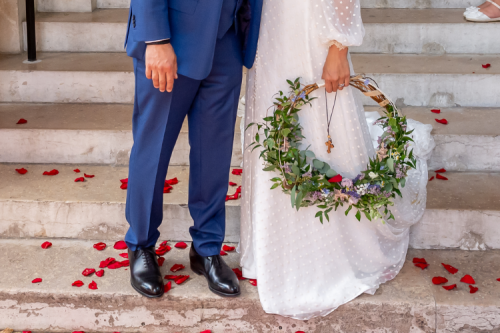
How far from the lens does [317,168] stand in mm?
1890

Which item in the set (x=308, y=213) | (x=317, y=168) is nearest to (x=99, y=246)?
(x=308, y=213)

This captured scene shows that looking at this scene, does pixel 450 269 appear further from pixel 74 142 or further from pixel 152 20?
pixel 74 142

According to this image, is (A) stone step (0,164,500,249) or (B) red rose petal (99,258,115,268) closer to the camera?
(B) red rose petal (99,258,115,268)

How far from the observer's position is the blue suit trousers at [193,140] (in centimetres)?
177

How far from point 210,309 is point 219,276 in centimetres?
13

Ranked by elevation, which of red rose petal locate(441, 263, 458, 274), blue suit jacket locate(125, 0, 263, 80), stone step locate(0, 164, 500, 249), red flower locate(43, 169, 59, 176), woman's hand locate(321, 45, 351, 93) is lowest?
red rose petal locate(441, 263, 458, 274)

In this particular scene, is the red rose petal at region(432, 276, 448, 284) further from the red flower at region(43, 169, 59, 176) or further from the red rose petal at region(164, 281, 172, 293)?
the red flower at region(43, 169, 59, 176)

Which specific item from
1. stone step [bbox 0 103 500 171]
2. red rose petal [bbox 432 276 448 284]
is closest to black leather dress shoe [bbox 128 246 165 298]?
stone step [bbox 0 103 500 171]

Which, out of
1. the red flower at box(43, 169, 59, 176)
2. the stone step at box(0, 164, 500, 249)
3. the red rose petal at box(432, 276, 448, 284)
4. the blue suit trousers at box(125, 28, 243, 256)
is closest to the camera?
the blue suit trousers at box(125, 28, 243, 256)

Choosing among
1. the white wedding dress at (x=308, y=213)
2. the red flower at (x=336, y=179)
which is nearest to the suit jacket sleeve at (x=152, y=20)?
the white wedding dress at (x=308, y=213)

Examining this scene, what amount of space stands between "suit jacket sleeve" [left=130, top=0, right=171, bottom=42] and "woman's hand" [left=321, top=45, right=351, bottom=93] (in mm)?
553

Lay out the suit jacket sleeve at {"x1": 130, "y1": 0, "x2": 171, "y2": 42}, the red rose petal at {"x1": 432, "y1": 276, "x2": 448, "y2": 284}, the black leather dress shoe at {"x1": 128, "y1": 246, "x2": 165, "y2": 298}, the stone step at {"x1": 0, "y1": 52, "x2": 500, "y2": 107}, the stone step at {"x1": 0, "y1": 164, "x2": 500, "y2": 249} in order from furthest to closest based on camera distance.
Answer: the stone step at {"x1": 0, "y1": 52, "x2": 500, "y2": 107}
the stone step at {"x1": 0, "y1": 164, "x2": 500, "y2": 249}
the red rose petal at {"x1": 432, "y1": 276, "x2": 448, "y2": 284}
the black leather dress shoe at {"x1": 128, "y1": 246, "x2": 165, "y2": 298}
the suit jacket sleeve at {"x1": 130, "y1": 0, "x2": 171, "y2": 42}

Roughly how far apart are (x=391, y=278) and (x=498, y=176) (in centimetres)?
94

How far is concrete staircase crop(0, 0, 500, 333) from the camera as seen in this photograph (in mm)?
2018
